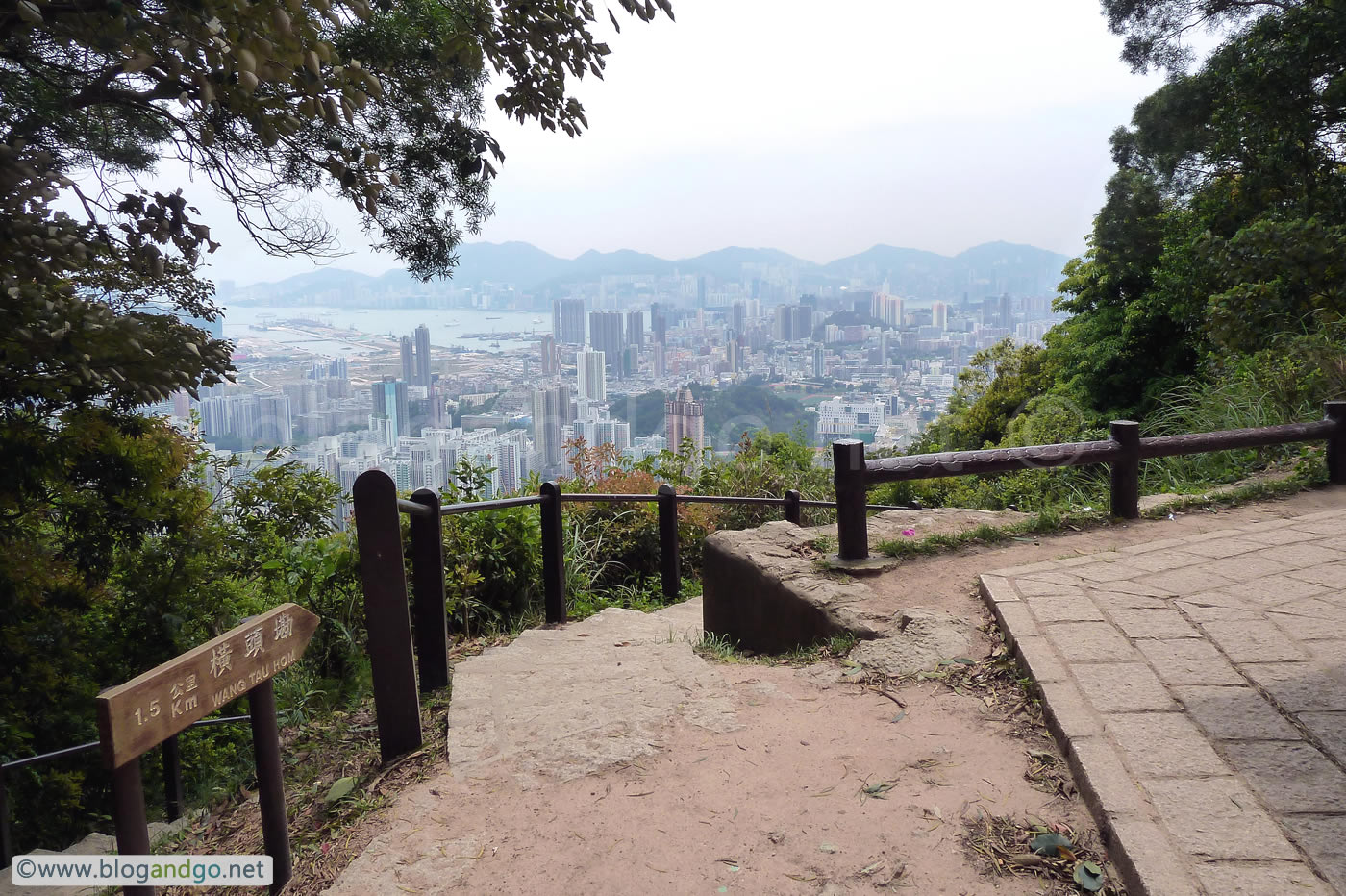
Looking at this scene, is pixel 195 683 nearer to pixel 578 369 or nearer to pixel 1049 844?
pixel 1049 844

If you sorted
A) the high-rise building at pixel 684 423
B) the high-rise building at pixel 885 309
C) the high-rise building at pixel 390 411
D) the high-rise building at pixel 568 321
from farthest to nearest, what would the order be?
the high-rise building at pixel 885 309
the high-rise building at pixel 568 321
the high-rise building at pixel 390 411
the high-rise building at pixel 684 423

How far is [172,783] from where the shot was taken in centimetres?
373

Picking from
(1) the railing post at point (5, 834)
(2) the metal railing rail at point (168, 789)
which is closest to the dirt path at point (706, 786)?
(2) the metal railing rail at point (168, 789)

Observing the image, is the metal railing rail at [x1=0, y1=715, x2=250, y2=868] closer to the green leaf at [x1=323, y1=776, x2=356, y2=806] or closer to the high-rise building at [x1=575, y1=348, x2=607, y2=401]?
the green leaf at [x1=323, y1=776, x2=356, y2=806]

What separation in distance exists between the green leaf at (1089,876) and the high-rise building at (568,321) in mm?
27433

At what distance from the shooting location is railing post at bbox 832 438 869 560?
4734 millimetres

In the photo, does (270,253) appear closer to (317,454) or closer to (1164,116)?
(317,454)

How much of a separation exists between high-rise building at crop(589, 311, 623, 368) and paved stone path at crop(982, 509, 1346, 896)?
2401 centimetres

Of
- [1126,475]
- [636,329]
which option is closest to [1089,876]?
[1126,475]

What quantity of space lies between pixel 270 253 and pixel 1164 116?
1629 centimetres

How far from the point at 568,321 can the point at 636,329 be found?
2.86 metres

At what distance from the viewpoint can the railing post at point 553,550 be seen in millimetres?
4867

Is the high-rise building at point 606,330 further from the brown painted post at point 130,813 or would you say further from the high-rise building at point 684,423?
the brown painted post at point 130,813

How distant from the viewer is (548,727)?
3.04 m
